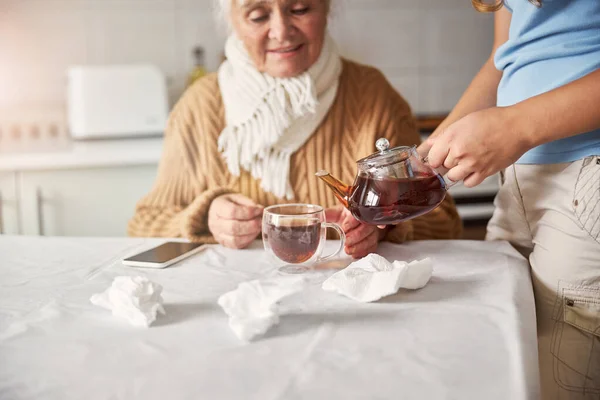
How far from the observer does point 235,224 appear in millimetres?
965

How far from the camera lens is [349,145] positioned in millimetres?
1344

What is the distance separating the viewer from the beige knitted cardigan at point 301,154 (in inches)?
50.7

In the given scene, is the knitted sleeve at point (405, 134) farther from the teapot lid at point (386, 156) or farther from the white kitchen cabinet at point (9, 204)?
the white kitchen cabinet at point (9, 204)

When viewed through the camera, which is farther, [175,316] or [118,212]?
[118,212]

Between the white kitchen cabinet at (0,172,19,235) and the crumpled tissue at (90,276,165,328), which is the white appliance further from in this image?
the crumpled tissue at (90,276,165,328)

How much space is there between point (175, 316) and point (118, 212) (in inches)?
59.1

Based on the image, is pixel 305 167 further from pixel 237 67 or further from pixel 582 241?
pixel 582 241

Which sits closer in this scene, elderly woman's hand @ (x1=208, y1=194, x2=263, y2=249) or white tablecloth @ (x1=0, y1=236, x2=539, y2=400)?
white tablecloth @ (x1=0, y1=236, x2=539, y2=400)

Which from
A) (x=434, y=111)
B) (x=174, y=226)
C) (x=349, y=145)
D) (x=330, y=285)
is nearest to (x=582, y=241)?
(x=330, y=285)

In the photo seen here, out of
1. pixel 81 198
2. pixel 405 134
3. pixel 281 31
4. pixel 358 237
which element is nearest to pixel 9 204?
pixel 81 198

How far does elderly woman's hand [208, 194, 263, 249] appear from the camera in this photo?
3.16ft

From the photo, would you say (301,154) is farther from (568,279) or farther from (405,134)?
(568,279)

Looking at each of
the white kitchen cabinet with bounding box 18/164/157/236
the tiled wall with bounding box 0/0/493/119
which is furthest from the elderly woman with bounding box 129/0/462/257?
the tiled wall with bounding box 0/0/493/119

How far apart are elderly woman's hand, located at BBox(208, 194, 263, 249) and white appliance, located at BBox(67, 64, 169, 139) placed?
4.65 ft
